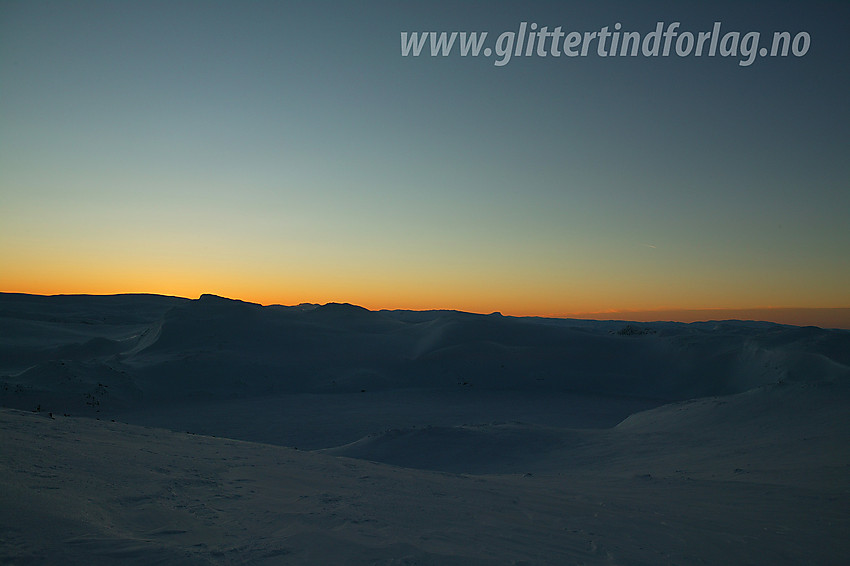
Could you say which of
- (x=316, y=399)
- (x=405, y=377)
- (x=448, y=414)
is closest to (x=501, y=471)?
(x=448, y=414)

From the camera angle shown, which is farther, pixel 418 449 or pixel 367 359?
pixel 367 359

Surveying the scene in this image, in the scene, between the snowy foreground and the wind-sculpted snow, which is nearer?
the snowy foreground

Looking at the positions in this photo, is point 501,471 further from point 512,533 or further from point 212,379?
point 212,379

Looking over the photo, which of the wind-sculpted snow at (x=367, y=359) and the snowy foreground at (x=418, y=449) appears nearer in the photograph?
the snowy foreground at (x=418, y=449)
